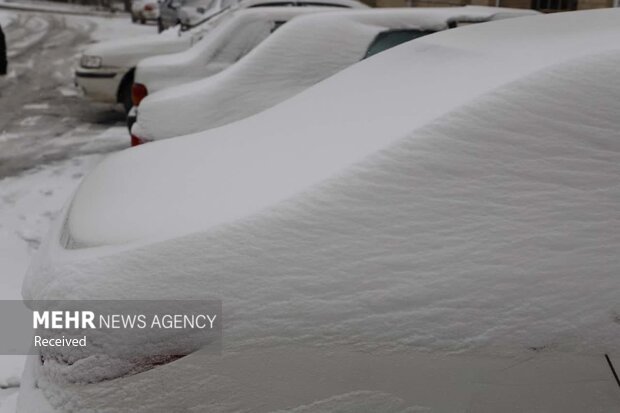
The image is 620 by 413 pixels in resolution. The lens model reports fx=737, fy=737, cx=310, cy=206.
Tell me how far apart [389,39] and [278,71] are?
0.87 metres

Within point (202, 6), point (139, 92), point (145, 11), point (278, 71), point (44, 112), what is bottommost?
point (145, 11)

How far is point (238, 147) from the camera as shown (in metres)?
2.69

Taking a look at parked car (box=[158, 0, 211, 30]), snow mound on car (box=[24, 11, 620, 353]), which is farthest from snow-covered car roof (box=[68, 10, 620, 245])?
parked car (box=[158, 0, 211, 30])

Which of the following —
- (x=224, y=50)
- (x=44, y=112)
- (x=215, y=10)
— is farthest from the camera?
(x=215, y=10)

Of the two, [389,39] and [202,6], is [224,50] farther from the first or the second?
[202,6]

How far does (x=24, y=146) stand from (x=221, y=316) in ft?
22.6

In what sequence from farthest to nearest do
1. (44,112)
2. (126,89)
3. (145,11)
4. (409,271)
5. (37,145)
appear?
(145,11)
(44,112)
(126,89)
(37,145)
(409,271)

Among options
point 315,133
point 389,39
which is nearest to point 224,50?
point 389,39

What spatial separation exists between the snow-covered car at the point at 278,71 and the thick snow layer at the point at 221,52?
1231 mm

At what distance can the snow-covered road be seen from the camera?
4848 mm

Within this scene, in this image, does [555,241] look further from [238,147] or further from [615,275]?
[238,147]

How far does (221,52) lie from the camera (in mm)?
6926

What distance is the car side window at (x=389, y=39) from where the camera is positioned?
5.40 metres

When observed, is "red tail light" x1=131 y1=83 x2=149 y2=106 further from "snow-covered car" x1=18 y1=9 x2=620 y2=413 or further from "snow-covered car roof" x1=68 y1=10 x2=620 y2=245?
"snow-covered car" x1=18 y1=9 x2=620 y2=413
